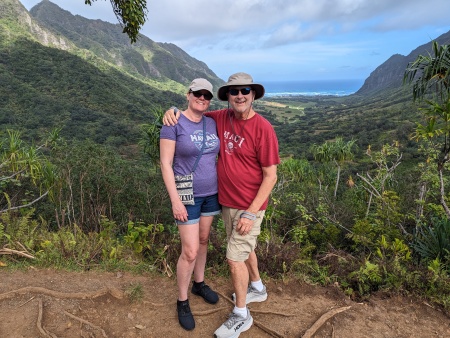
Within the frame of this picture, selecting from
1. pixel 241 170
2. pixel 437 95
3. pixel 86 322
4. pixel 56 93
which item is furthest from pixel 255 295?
pixel 56 93

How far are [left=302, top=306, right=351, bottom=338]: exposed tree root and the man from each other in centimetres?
42

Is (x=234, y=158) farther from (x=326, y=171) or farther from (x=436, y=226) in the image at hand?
(x=326, y=171)

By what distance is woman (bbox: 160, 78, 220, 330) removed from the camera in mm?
1932

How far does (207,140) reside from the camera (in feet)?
6.54

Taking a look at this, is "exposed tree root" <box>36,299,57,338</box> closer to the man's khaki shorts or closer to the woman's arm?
the woman's arm

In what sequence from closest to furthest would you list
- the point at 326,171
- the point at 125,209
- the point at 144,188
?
1. the point at 125,209
2. the point at 144,188
3. the point at 326,171

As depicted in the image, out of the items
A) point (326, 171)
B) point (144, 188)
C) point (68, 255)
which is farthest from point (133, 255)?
point (326, 171)

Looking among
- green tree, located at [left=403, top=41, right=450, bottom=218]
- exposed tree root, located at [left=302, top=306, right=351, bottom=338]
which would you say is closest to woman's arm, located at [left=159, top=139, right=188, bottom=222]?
exposed tree root, located at [left=302, top=306, right=351, bottom=338]

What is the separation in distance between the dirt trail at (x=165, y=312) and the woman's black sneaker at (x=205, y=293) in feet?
0.14

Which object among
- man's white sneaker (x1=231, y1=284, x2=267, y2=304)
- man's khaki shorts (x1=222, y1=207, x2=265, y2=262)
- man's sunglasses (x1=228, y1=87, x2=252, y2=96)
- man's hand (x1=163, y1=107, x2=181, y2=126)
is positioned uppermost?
man's sunglasses (x1=228, y1=87, x2=252, y2=96)

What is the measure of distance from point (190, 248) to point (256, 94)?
1.11m

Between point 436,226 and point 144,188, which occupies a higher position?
point 436,226

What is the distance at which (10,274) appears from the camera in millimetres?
2777

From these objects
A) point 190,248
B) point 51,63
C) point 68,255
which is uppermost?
point 51,63
